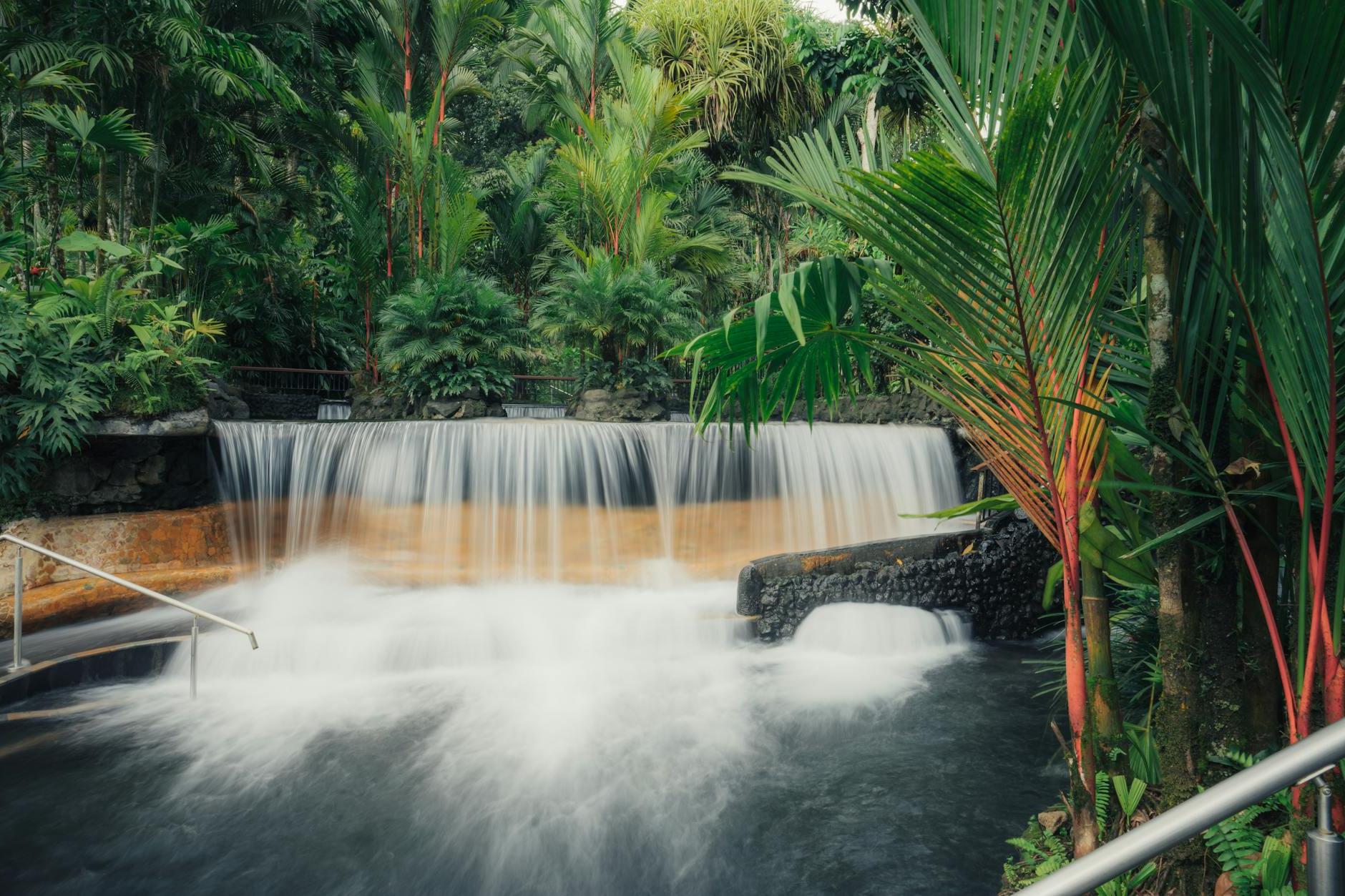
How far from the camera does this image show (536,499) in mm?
8969

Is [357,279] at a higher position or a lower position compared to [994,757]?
higher

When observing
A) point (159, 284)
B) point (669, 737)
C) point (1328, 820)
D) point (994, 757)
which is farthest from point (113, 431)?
point (1328, 820)

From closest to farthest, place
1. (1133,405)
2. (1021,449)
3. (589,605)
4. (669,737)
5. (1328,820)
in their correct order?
1. (1328,820)
2. (1021,449)
3. (1133,405)
4. (669,737)
5. (589,605)

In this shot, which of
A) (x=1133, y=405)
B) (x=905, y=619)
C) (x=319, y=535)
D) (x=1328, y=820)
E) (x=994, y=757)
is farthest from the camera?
(x=319, y=535)

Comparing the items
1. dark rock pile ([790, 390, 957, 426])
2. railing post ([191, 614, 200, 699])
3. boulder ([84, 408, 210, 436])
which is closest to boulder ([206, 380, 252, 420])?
boulder ([84, 408, 210, 436])

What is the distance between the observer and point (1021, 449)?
1.99 m

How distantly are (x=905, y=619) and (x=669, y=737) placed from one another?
2624 millimetres

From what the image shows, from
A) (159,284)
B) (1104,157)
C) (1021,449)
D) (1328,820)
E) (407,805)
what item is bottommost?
(407,805)

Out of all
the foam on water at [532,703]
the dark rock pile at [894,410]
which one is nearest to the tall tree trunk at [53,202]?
the foam on water at [532,703]

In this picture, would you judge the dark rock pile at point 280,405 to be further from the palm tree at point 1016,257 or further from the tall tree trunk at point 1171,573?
the tall tree trunk at point 1171,573

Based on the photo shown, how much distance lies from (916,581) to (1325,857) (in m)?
5.99

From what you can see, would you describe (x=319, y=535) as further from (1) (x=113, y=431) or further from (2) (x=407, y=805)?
(2) (x=407, y=805)

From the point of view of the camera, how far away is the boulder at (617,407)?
459 inches

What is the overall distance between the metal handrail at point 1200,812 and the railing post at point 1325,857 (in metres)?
0.12
